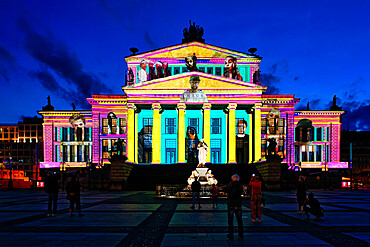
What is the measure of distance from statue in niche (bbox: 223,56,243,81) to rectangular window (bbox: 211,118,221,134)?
7.67 m

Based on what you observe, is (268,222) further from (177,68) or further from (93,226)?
(177,68)

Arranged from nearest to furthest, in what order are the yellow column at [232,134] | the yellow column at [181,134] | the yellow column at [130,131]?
1. the yellow column at [181,134]
2. the yellow column at [232,134]
3. the yellow column at [130,131]

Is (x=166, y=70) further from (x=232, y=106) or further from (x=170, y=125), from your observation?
(x=232, y=106)

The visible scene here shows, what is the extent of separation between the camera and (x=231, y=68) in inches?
2178

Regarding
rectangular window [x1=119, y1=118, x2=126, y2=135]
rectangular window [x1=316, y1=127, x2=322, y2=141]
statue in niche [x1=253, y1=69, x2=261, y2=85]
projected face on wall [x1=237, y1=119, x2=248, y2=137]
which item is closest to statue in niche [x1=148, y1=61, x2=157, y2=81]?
rectangular window [x1=119, y1=118, x2=126, y2=135]

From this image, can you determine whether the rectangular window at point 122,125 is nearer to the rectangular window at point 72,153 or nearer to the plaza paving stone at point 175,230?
the rectangular window at point 72,153

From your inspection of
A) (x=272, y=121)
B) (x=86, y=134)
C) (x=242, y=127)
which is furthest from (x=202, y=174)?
(x=86, y=134)

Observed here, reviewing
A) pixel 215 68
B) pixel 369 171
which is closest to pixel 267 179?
pixel 215 68

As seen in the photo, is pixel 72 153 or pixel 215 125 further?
pixel 72 153

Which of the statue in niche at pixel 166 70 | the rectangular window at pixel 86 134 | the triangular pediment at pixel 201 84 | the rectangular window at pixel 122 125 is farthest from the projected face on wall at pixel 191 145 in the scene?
the rectangular window at pixel 86 134

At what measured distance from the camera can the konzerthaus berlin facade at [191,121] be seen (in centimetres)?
5019

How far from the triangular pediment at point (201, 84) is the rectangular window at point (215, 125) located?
8107mm

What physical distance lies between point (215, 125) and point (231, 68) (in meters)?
9.95

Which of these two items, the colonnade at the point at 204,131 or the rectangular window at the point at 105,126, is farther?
the rectangular window at the point at 105,126
